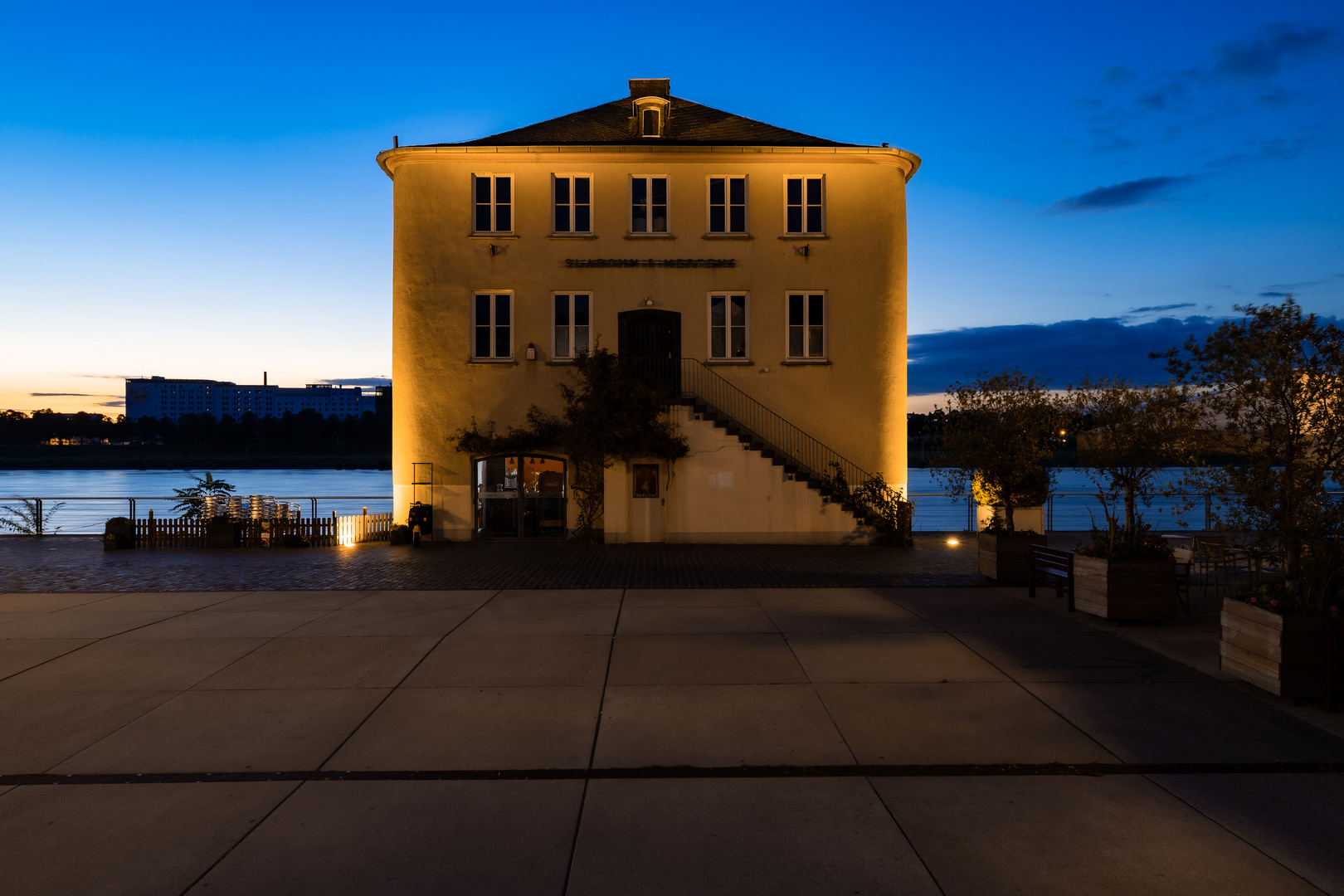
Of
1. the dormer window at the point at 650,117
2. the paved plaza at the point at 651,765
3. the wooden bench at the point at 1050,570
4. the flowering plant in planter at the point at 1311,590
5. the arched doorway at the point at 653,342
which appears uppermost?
the dormer window at the point at 650,117

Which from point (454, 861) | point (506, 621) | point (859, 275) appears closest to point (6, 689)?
point (506, 621)

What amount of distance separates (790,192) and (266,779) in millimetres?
18610

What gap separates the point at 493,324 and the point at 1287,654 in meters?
17.6

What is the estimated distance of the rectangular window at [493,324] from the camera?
19.7 metres

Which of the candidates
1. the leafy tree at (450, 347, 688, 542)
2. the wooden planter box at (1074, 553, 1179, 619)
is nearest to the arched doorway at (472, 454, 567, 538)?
the leafy tree at (450, 347, 688, 542)

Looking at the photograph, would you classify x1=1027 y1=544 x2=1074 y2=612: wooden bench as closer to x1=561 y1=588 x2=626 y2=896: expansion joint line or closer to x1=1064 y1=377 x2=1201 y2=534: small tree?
x1=1064 y1=377 x2=1201 y2=534: small tree

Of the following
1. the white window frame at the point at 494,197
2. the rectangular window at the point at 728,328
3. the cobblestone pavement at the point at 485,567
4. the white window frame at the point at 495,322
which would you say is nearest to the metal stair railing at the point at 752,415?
the rectangular window at the point at 728,328

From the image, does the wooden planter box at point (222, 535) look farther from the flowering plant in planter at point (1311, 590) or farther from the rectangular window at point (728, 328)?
the flowering plant in planter at point (1311, 590)

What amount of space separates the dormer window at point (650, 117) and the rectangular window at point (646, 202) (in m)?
1.92

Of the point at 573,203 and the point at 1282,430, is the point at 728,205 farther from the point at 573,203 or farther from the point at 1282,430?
the point at 1282,430

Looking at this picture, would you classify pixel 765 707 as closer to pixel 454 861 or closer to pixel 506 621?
pixel 454 861

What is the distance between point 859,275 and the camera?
65.2 ft

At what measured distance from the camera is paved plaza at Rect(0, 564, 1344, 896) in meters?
3.91

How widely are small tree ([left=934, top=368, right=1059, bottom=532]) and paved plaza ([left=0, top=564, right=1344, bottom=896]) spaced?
450cm
